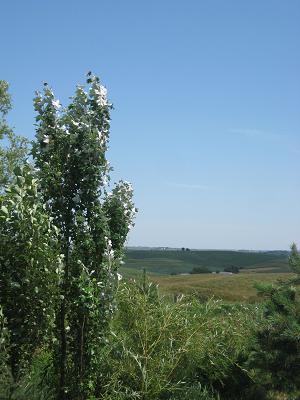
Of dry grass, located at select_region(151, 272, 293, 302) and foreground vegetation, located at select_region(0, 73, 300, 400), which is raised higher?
foreground vegetation, located at select_region(0, 73, 300, 400)

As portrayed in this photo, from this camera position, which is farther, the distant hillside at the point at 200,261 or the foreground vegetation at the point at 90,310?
the distant hillside at the point at 200,261

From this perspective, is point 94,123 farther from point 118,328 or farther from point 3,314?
point 118,328

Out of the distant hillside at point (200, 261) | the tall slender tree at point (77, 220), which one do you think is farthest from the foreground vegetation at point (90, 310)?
the distant hillside at point (200, 261)

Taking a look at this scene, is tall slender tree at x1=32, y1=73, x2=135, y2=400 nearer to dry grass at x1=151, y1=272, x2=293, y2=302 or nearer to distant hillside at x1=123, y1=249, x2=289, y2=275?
dry grass at x1=151, y1=272, x2=293, y2=302

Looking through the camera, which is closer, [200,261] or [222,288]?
[222,288]

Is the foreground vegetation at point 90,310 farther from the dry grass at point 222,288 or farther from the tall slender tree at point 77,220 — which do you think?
the dry grass at point 222,288

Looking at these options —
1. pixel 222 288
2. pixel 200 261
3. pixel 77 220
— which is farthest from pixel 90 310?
pixel 200 261

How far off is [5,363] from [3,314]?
610 mm

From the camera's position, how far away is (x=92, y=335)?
718cm

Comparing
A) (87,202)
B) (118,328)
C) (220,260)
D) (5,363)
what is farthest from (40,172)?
(220,260)

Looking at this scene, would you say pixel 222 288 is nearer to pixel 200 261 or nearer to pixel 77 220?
pixel 77 220

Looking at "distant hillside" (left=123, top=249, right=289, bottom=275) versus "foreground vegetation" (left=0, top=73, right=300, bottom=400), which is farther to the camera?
"distant hillside" (left=123, top=249, right=289, bottom=275)

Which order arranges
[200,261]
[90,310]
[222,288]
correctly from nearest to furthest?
[90,310], [222,288], [200,261]

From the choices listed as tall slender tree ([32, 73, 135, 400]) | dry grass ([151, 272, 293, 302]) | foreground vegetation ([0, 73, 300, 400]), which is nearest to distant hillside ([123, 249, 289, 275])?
dry grass ([151, 272, 293, 302])
